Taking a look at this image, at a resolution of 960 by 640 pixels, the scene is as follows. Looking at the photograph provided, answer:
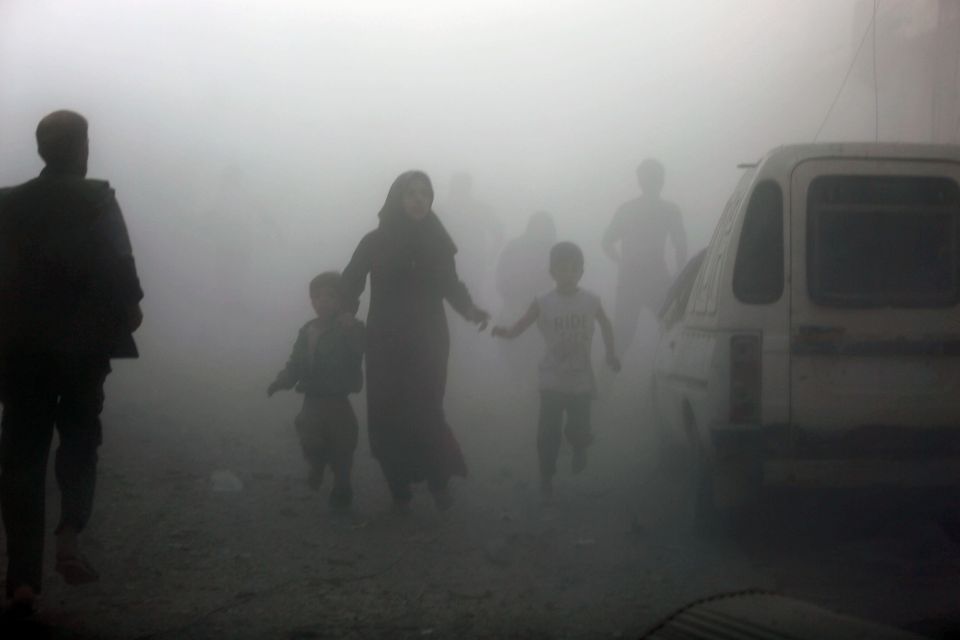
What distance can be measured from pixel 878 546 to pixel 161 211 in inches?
1337

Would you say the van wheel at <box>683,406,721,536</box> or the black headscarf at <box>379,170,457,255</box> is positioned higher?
the black headscarf at <box>379,170,457,255</box>

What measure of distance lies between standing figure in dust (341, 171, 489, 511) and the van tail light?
196cm

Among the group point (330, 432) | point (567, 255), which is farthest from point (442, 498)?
point (567, 255)

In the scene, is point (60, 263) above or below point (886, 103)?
below

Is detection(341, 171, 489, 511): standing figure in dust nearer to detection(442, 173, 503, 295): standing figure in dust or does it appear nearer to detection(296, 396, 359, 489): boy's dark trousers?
detection(296, 396, 359, 489): boy's dark trousers

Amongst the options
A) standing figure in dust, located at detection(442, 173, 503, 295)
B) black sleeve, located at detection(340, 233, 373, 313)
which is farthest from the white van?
standing figure in dust, located at detection(442, 173, 503, 295)

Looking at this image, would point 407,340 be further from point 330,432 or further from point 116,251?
point 116,251

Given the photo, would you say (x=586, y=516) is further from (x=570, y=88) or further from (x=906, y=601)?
(x=570, y=88)

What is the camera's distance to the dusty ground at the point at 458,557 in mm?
4953

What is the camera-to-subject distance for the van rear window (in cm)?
A: 592

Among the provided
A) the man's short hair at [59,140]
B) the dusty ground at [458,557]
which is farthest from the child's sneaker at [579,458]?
the man's short hair at [59,140]

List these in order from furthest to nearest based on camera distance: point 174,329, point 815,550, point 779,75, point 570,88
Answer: point 570,88
point 779,75
point 174,329
point 815,550

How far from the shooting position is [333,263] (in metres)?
34.4

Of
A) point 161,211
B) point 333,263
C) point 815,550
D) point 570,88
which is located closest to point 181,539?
point 815,550
